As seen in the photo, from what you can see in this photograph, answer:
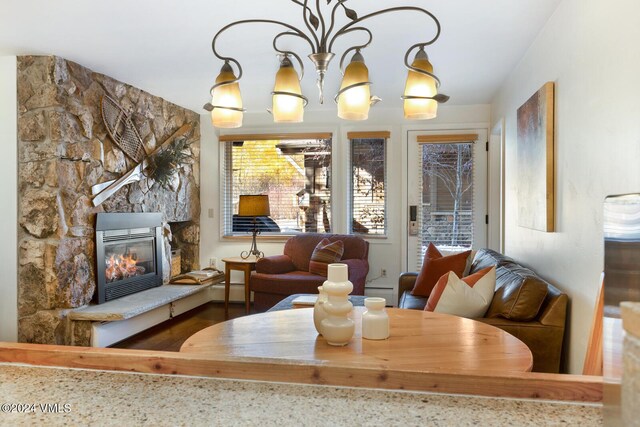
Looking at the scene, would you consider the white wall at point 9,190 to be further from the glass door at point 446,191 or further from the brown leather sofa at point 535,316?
the glass door at point 446,191

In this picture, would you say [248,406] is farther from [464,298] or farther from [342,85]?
[464,298]

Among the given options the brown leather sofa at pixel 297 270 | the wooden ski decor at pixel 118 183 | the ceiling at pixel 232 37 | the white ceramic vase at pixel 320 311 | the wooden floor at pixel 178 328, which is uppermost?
the ceiling at pixel 232 37

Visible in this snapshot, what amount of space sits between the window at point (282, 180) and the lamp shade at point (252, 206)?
0.51m

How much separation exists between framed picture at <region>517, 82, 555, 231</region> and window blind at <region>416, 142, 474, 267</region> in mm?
1761

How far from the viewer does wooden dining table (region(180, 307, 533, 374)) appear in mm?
1560

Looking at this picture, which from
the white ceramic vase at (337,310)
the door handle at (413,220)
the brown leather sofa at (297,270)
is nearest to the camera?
the white ceramic vase at (337,310)

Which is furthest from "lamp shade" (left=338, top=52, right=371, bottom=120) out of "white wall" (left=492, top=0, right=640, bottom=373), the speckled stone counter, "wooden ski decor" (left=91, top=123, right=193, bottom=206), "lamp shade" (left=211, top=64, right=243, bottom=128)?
"wooden ski decor" (left=91, top=123, right=193, bottom=206)

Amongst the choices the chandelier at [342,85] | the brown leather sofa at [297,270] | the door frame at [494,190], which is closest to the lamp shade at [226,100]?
the chandelier at [342,85]

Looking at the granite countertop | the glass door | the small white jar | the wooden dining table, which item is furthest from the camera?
the glass door

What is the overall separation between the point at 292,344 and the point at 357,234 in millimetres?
3678

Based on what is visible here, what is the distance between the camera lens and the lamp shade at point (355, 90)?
75.5 inches

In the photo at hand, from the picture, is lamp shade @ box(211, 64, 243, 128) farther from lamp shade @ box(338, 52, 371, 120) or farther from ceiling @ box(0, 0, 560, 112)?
ceiling @ box(0, 0, 560, 112)

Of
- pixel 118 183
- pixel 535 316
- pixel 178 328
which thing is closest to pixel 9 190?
pixel 118 183

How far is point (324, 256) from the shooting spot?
4738 mm
